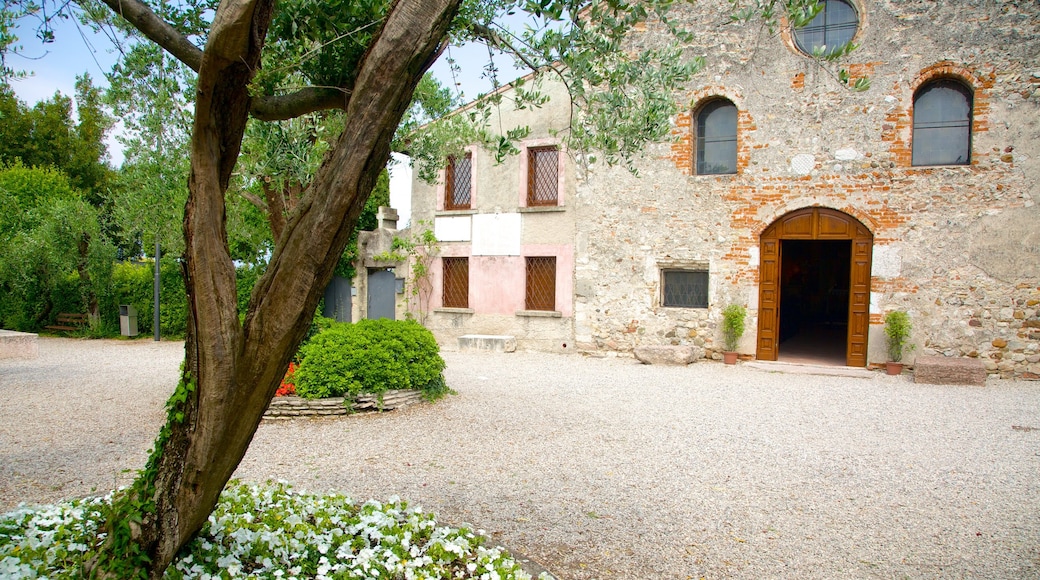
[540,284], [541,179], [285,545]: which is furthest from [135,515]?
[541,179]

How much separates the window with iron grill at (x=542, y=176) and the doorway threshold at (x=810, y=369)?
544 cm

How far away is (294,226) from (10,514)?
260 centimetres

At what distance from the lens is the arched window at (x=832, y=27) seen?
1191 cm

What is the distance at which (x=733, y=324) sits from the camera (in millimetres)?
12398

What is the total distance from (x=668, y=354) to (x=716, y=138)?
4395 millimetres

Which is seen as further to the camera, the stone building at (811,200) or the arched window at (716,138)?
the arched window at (716,138)

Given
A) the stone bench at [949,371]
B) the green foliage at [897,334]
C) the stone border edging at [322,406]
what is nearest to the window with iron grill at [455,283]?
the stone border edging at [322,406]

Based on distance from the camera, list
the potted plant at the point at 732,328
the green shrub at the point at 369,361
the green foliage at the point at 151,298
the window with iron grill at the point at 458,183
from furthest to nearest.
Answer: the green foliage at the point at 151,298, the window with iron grill at the point at 458,183, the potted plant at the point at 732,328, the green shrub at the point at 369,361

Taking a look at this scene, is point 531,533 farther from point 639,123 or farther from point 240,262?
point 240,262

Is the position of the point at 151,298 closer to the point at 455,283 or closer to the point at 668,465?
the point at 455,283

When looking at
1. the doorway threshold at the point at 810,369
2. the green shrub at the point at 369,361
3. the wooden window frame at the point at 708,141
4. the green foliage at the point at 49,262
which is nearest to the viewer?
the green shrub at the point at 369,361

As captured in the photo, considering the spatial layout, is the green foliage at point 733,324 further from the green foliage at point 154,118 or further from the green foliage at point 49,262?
the green foliage at point 49,262

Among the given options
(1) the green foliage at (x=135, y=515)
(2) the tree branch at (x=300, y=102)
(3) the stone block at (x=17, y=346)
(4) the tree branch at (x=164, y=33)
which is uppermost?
(4) the tree branch at (x=164, y=33)

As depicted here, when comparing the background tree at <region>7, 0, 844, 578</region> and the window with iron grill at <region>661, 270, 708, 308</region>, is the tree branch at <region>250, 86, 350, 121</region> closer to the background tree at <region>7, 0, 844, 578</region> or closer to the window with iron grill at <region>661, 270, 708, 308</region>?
the background tree at <region>7, 0, 844, 578</region>
